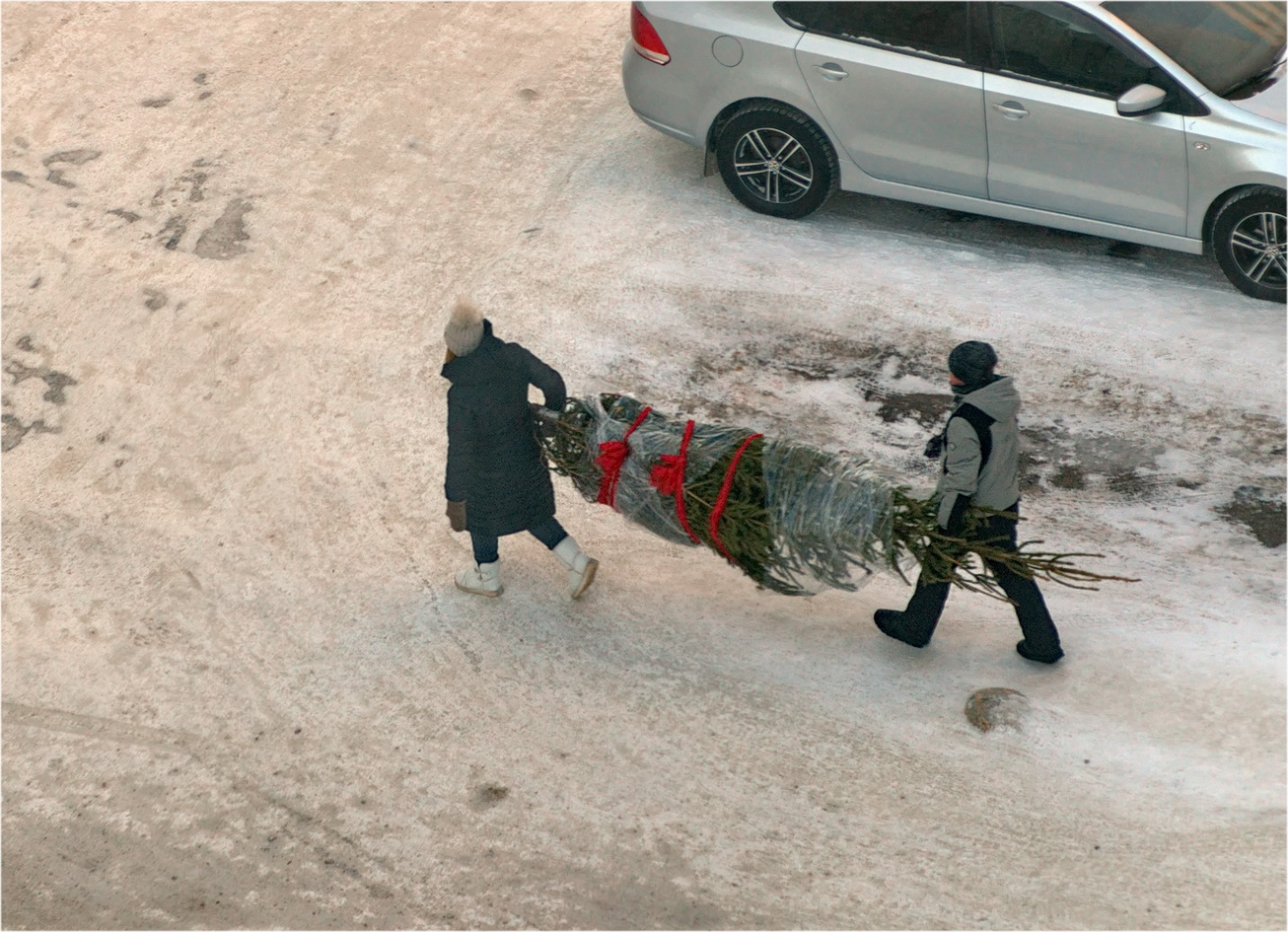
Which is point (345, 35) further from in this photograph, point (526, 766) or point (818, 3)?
point (526, 766)

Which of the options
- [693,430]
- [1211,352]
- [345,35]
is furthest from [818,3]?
[345,35]

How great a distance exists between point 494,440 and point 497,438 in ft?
0.05

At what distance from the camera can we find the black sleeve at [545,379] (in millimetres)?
5371

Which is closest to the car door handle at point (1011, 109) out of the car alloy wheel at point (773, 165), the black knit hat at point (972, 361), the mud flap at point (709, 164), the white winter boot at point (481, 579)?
the car alloy wheel at point (773, 165)

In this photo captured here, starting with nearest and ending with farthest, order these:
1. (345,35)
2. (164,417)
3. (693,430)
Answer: (693,430), (164,417), (345,35)

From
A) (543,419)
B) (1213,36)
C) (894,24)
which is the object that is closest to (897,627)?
(543,419)

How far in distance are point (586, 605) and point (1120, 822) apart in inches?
104

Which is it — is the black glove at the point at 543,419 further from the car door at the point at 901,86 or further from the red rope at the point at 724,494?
the car door at the point at 901,86

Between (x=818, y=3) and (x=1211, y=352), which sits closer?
(x=1211, y=352)

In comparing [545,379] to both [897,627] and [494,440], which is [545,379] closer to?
[494,440]

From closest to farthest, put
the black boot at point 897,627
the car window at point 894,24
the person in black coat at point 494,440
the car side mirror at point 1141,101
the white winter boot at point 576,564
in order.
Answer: the person in black coat at point 494,440 < the black boot at point 897,627 < the white winter boot at point 576,564 < the car side mirror at point 1141,101 < the car window at point 894,24

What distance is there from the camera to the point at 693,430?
5.25 metres

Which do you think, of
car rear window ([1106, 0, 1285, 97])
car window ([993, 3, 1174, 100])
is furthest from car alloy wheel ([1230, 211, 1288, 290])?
car window ([993, 3, 1174, 100])

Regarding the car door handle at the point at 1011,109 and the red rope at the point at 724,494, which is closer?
the red rope at the point at 724,494
